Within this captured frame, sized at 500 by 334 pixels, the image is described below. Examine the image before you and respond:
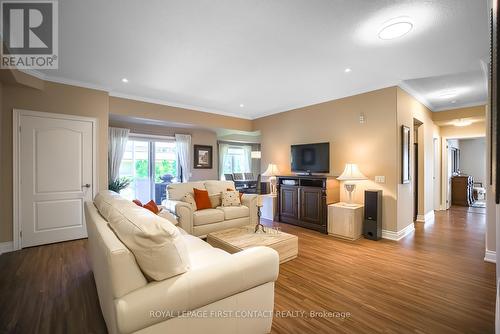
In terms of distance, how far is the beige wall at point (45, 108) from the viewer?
3344mm

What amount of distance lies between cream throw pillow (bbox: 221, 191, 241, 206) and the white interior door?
7.55ft

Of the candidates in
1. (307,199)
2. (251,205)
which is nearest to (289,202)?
(307,199)

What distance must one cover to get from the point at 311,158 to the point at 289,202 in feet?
3.56

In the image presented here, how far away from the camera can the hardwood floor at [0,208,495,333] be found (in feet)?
6.08

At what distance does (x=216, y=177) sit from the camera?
296 inches

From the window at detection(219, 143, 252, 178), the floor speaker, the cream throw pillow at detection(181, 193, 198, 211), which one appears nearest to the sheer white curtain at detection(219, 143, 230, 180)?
the window at detection(219, 143, 252, 178)

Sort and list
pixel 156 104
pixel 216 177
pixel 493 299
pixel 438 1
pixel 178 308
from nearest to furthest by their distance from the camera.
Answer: pixel 178 308
pixel 438 1
pixel 493 299
pixel 156 104
pixel 216 177

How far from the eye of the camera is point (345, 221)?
13.0ft

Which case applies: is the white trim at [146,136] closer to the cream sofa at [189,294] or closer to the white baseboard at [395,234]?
the cream sofa at [189,294]

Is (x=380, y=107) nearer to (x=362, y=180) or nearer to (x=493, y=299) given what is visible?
(x=362, y=180)

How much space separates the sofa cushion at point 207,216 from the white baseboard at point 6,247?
8.70ft

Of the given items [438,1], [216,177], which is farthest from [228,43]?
[216,177]

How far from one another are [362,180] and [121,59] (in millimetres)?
4368

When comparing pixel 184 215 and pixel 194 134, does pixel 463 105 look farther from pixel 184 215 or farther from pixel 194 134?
pixel 194 134
